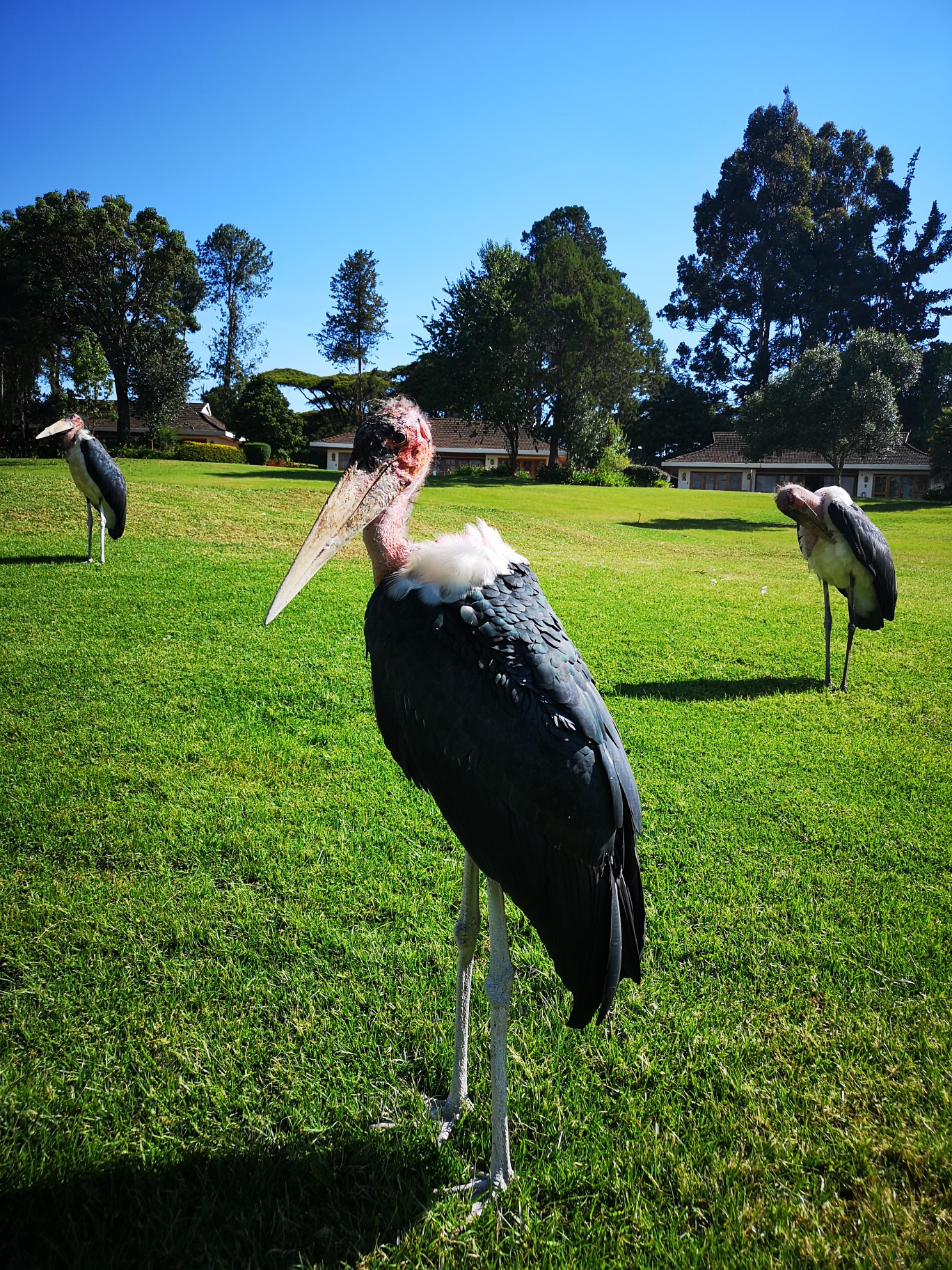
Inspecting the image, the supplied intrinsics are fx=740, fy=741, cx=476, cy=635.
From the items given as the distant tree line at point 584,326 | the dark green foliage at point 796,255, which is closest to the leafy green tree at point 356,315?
the distant tree line at point 584,326

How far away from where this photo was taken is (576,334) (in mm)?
35531

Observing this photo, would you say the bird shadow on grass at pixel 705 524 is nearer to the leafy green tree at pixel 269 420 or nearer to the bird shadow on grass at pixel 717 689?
the bird shadow on grass at pixel 717 689

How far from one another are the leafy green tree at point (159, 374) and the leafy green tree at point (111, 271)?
36 centimetres

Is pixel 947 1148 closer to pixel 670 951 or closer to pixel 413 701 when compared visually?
pixel 670 951

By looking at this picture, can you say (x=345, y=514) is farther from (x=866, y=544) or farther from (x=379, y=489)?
(x=866, y=544)

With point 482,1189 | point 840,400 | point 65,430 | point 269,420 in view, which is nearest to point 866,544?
point 482,1189

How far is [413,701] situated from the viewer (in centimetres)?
188

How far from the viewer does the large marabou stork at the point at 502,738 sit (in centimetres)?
181

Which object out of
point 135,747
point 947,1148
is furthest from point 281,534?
point 947,1148

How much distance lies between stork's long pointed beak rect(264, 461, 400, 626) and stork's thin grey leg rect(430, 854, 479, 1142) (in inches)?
37.8

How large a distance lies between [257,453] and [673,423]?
3044 centimetres

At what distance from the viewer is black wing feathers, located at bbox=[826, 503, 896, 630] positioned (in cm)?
656

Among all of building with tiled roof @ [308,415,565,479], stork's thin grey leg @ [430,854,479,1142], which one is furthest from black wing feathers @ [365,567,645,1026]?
building with tiled roof @ [308,415,565,479]

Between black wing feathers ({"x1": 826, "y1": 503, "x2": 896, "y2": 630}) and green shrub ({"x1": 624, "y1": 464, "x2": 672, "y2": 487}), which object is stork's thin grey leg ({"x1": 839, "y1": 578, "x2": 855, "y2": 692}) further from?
green shrub ({"x1": 624, "y1": 464, "x2": 672, "y2": 487})
